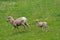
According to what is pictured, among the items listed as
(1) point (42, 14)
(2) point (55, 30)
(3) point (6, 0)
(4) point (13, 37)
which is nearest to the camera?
(4) point (13, 37)

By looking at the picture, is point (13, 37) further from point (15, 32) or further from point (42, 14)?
point (42, 14)

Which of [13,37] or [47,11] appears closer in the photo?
[13,37]

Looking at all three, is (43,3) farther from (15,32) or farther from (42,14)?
(15,32)

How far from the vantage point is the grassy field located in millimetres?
16344

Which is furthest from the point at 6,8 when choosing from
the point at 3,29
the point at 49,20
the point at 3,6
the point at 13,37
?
the point at 13,37

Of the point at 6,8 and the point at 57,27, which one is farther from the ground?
the point at 6,8

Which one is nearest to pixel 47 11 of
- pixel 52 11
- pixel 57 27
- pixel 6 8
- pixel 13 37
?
pixel 52 11

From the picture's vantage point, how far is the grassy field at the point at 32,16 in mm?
16344

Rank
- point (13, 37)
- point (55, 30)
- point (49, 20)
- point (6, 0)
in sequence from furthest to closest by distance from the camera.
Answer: point (6, 0)
point (49, 20)
point (55, 30)
point (13, 37)

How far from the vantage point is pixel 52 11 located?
80.7ft

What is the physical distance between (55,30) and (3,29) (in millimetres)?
3035

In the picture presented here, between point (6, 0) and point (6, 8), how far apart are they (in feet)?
14.7

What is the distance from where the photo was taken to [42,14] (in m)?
23.5

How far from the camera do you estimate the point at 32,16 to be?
22.8 m
